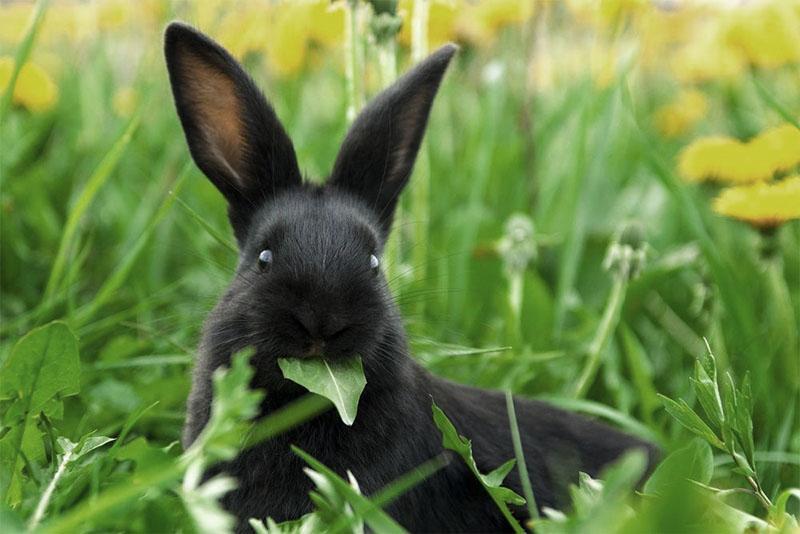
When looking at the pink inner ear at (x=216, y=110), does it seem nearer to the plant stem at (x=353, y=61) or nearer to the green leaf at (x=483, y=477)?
the plant stem at (x=353, y=61)

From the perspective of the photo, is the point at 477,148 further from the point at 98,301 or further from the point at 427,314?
the point at 98,301

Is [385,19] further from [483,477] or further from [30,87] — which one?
[30,87]

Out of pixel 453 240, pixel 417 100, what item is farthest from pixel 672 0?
pixel 417 100

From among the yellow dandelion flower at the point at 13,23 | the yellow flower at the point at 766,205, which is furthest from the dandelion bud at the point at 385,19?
the yellow dandelion flower at the point at 13,23

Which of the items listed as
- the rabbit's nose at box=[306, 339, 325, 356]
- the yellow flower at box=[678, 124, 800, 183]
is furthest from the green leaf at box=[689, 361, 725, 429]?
the yellow flower at box=[678, 124, 800, 183]

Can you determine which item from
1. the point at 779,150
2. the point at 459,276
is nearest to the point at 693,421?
the point at 459,276

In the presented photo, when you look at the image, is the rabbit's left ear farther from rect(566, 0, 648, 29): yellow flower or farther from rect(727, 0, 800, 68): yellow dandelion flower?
rect(727, 0, 800, 68): yellow dandelion flower
